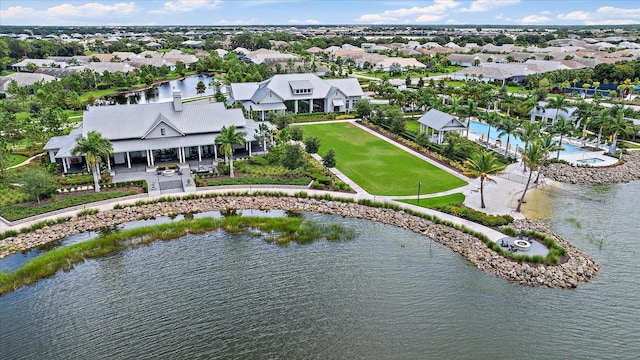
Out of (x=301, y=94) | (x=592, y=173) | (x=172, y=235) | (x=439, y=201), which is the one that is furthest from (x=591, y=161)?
(x=172, y=235)

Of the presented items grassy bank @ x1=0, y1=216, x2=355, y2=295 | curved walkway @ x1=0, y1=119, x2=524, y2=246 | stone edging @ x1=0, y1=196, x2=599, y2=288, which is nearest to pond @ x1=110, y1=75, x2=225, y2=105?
curved walkway @ x1=0, y1=119, x2=524, y2=246

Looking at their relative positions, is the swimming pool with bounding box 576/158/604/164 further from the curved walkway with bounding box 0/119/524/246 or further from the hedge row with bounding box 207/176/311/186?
the hedge row with bounding box 207/176/311/186

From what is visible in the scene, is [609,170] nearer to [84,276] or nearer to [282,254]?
[282,254]

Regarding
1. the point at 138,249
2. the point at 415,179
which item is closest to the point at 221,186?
the point at 138,249

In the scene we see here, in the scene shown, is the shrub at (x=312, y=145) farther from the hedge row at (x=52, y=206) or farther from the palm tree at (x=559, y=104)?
the palm tree at (x=559, y=104)

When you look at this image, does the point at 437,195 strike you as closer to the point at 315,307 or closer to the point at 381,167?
the point at 381,167

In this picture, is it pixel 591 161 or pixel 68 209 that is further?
pixel 591 161
